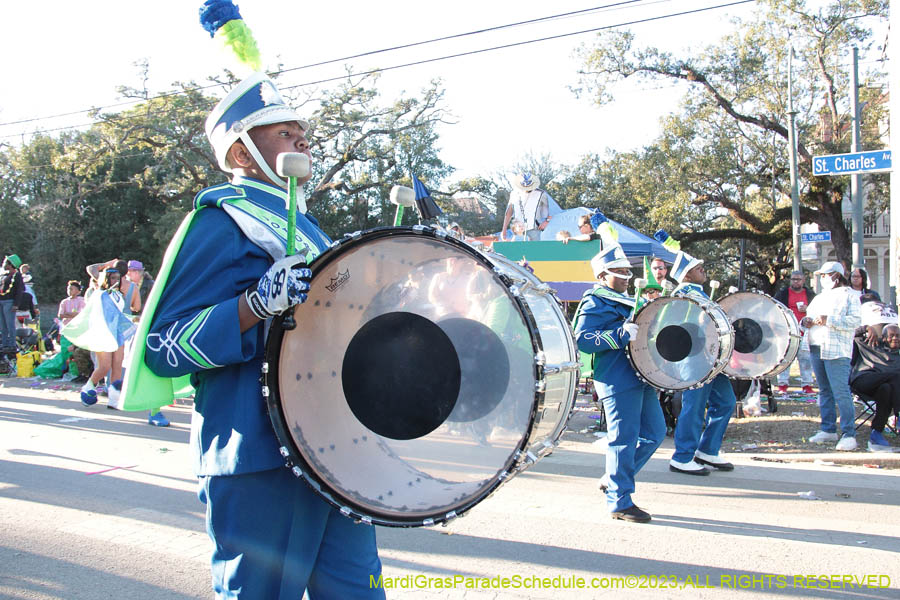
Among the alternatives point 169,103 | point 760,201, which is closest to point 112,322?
point 169,103

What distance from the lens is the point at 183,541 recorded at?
4.70 meters

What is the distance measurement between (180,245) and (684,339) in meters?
4.92

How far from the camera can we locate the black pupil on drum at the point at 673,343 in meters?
5.91

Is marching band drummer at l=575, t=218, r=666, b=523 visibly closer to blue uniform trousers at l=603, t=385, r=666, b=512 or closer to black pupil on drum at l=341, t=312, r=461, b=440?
blue uniform trousers at l=603, t=385, r=666, b=512

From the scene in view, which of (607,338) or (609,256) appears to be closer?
(607,338)

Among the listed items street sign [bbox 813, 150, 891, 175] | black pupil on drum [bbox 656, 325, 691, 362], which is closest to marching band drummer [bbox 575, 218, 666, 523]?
black pupil on drum [bbox 656, 325, 691, 362]

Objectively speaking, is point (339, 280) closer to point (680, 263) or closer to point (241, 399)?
point (241, 399)

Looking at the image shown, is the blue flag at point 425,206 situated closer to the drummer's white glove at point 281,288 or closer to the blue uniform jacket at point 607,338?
the drummer's white glove at point 281,288

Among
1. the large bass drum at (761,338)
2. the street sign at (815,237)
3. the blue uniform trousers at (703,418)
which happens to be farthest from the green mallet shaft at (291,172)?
the street sign at (815,237)

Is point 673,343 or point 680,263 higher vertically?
point 680,263

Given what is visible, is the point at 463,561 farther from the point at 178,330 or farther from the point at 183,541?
the point at 178,330

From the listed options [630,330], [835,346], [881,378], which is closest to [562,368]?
[630,330]

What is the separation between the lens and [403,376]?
2.04 m

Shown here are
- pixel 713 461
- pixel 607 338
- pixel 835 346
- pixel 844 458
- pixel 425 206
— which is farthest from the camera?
pixel 835 346
